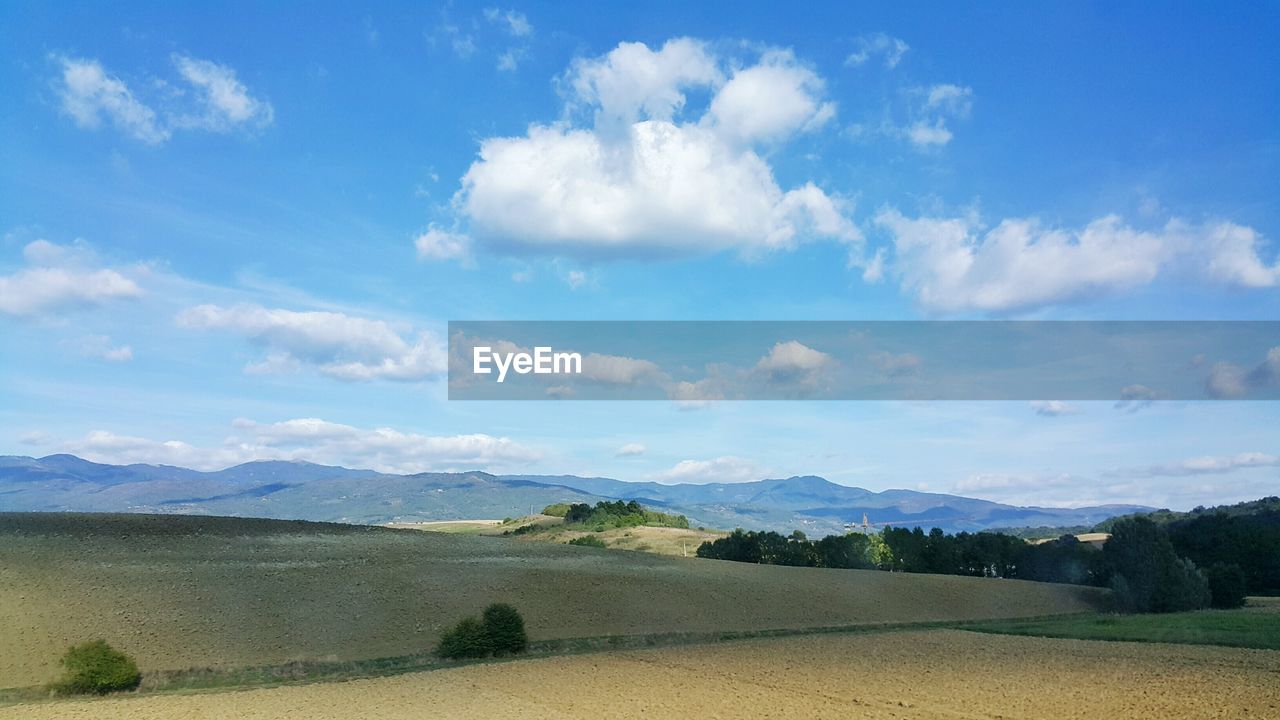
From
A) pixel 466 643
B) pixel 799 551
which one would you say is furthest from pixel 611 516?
pixel 466 643

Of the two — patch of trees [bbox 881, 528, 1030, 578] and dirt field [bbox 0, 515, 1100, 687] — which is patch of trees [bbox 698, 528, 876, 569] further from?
dirt field [bbox 0, 515, 1100, 687]

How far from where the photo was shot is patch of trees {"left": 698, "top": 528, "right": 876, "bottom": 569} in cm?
10006

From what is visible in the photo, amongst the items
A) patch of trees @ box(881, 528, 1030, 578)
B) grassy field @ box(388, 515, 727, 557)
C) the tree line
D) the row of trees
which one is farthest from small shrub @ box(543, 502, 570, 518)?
patch of trees @ box(881, 528, 1030, 578)

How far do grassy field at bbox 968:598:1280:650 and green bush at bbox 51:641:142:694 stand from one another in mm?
49012

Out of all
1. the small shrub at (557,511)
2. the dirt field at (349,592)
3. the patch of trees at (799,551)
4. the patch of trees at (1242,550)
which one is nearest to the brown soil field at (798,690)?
the dirt field at (349,592)

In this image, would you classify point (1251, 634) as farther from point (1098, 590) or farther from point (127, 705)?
point (127, 705)

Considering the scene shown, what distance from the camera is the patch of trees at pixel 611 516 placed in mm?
150613

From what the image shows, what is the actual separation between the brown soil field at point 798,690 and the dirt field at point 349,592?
358 inches

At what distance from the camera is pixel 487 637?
149ft

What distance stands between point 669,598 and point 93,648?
36357 millimetres

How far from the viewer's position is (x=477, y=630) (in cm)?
4538

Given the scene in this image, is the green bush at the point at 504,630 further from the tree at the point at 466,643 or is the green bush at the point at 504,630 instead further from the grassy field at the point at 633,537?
the grassy field at the point at 633,537

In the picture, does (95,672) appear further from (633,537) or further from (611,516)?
(611,516)

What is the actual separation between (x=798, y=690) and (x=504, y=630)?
61.8ft
